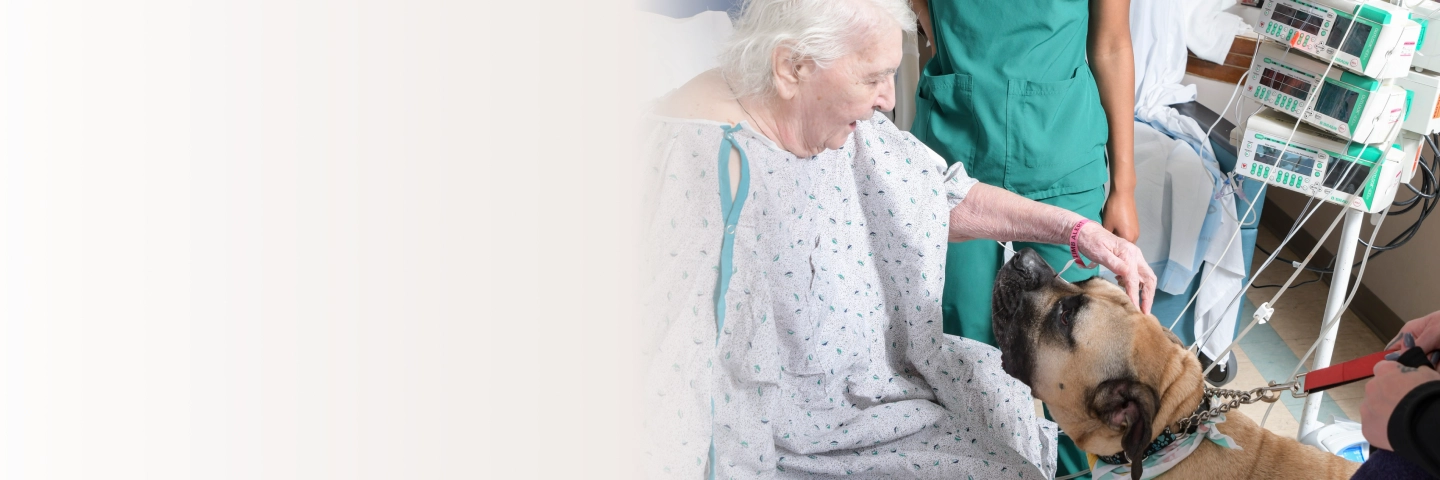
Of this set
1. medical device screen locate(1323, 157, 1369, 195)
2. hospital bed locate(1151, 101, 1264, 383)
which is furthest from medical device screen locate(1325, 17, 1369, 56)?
hospital bed locate(1151, 101, 1264, 383)

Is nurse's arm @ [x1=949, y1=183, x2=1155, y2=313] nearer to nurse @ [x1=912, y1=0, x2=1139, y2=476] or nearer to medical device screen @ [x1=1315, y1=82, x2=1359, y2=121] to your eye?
nurse @ [x1=912, y1=0, x2=1139, y2=476]

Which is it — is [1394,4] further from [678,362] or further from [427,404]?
[427,404]

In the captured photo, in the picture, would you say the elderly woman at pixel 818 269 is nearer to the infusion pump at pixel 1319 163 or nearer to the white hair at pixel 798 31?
the white hair at pixel 798 31

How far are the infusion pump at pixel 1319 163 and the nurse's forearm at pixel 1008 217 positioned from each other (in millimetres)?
681

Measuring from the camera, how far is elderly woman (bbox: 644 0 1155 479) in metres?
1.05

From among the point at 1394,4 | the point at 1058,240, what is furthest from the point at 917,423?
the point at 1394,4

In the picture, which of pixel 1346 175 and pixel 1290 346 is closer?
pixel 1346 175

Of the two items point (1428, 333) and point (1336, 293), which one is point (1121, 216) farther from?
point (1428, 333)

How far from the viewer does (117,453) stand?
0.86 feet

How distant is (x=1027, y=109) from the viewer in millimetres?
1902

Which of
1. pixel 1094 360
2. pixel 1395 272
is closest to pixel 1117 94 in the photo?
pixel 1094 360

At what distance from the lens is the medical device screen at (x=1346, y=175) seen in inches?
69.7

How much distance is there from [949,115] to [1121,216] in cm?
44

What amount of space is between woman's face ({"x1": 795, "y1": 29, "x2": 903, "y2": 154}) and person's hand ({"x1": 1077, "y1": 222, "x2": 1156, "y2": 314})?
1.57 feet
